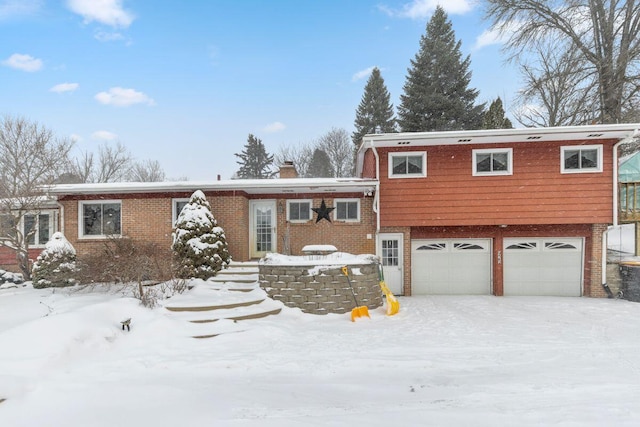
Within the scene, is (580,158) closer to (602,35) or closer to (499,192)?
(499,192)

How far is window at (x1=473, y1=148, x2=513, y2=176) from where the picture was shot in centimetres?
952

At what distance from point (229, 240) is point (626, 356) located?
9344 millimetres

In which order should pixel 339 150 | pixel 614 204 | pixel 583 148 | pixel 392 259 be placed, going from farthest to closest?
pixel 339 150 → pixel 392 259 → pixel 583 148 → pixel 614 204

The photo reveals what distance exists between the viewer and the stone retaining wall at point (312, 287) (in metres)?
7.34

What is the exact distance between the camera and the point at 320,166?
99.2 feet

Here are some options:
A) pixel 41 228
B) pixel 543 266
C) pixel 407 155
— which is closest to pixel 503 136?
pixel 407 155

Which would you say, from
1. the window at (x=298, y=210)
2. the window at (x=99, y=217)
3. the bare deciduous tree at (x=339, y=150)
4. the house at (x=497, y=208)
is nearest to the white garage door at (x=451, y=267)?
the house at (x=497, y=208)

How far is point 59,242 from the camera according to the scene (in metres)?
8.86

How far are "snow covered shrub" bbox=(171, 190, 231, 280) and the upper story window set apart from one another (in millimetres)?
10670

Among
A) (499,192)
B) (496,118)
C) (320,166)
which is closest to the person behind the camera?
(499,192)

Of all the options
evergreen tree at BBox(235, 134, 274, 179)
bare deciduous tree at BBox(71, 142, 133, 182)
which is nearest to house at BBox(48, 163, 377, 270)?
bare deciduous tree at BBox(71, 142, 133, 182)

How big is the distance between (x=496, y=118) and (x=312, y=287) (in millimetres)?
19611

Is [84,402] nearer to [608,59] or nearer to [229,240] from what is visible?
[229,240]

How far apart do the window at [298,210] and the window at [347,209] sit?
93 cm
